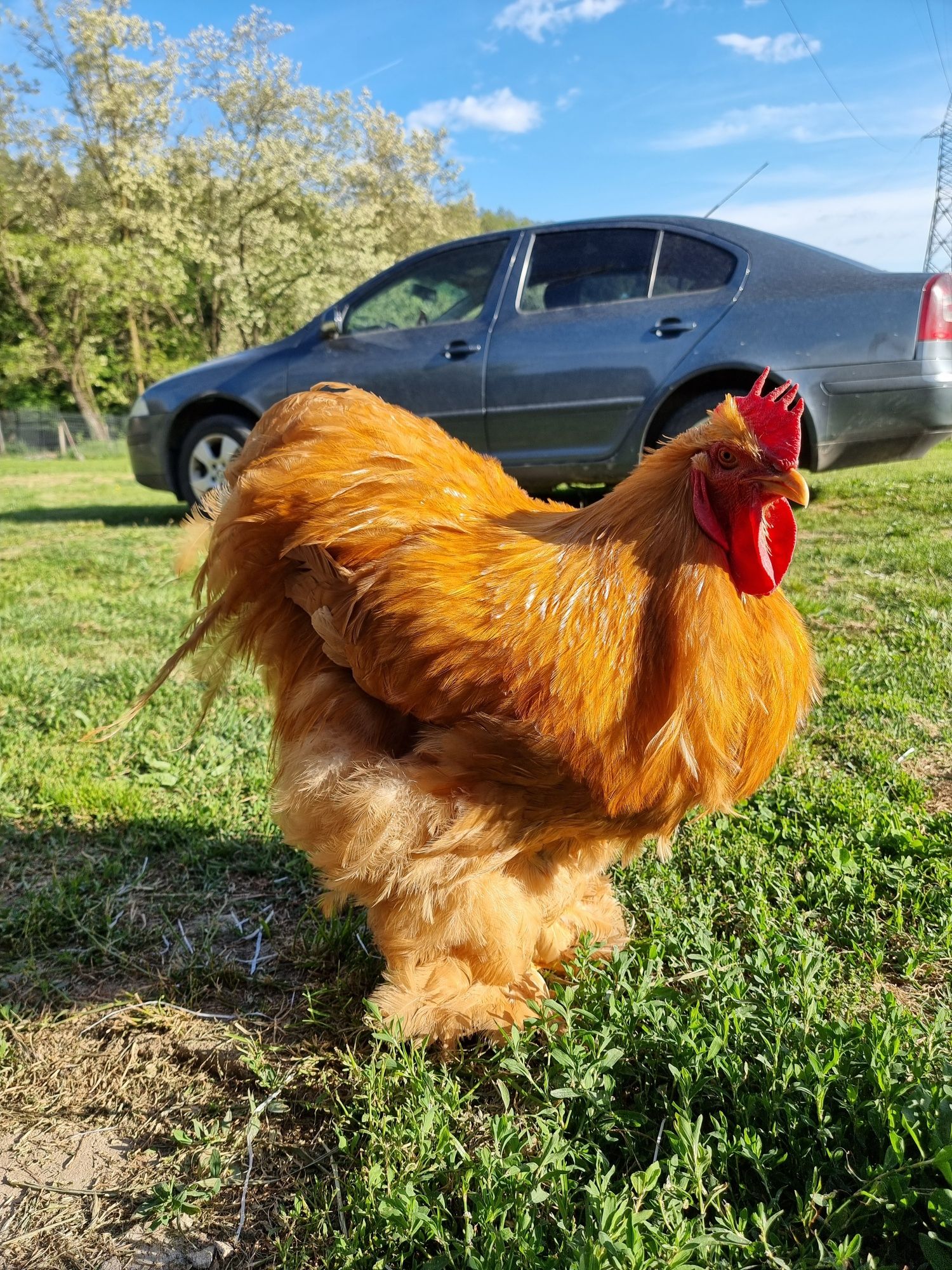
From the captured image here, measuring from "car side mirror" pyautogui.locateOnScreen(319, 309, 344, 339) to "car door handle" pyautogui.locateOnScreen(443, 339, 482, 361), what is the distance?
1038mm

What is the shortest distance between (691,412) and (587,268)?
1.50 metres

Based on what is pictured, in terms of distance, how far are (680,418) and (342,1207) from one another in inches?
217

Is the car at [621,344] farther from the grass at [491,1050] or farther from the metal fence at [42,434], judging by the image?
the metal fence at [42,434]

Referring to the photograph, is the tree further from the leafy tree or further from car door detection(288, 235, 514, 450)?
car door detection(288, 235, 514, 450)

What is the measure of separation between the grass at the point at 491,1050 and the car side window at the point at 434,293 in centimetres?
Answer: 454

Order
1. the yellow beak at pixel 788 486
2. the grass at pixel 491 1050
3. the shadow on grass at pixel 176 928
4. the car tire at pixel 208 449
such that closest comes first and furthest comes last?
the grass at pixel 491 1050
the yellow beak at pixel 788 486
the shadow on grass at pixel 176 928
the car tire at pixel 208 449

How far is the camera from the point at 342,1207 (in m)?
1.62

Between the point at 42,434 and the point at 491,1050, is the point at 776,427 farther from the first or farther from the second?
the point at 42,434

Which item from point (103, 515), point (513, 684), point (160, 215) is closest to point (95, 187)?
point (160, 215)

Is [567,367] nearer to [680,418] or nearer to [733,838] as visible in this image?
[680,418]

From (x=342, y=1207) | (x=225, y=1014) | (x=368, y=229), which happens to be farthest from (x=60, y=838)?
(x=368, y=229)

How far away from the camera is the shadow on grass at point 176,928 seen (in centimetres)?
228

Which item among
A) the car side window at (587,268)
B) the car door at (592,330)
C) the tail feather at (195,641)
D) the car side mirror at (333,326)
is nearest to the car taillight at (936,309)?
the car door at (592,330)

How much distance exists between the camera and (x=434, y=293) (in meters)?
6.65
